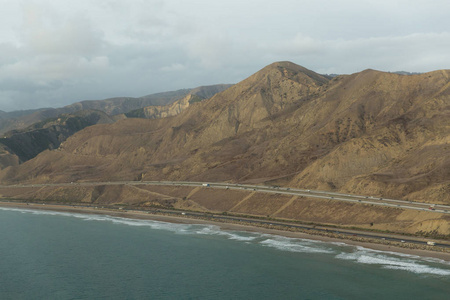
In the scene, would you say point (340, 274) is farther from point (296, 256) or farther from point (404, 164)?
point (404, 164)

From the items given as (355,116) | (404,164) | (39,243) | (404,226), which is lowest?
(39,243)

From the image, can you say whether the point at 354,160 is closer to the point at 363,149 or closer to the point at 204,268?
the point at 363,149

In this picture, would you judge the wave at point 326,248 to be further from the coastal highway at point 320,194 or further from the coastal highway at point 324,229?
the coastal highway at point 320,194

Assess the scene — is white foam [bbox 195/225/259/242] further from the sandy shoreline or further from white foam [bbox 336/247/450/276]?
white foam [bbox 336/247/450/276]

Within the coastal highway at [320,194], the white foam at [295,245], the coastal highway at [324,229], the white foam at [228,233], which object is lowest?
the white foam at [228,233]

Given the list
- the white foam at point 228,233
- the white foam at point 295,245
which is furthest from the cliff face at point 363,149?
the white foam at point 228,233

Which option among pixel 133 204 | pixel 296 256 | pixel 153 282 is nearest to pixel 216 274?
pixel 153 282

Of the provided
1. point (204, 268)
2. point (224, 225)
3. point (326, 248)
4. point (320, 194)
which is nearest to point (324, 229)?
point (326, 248)
